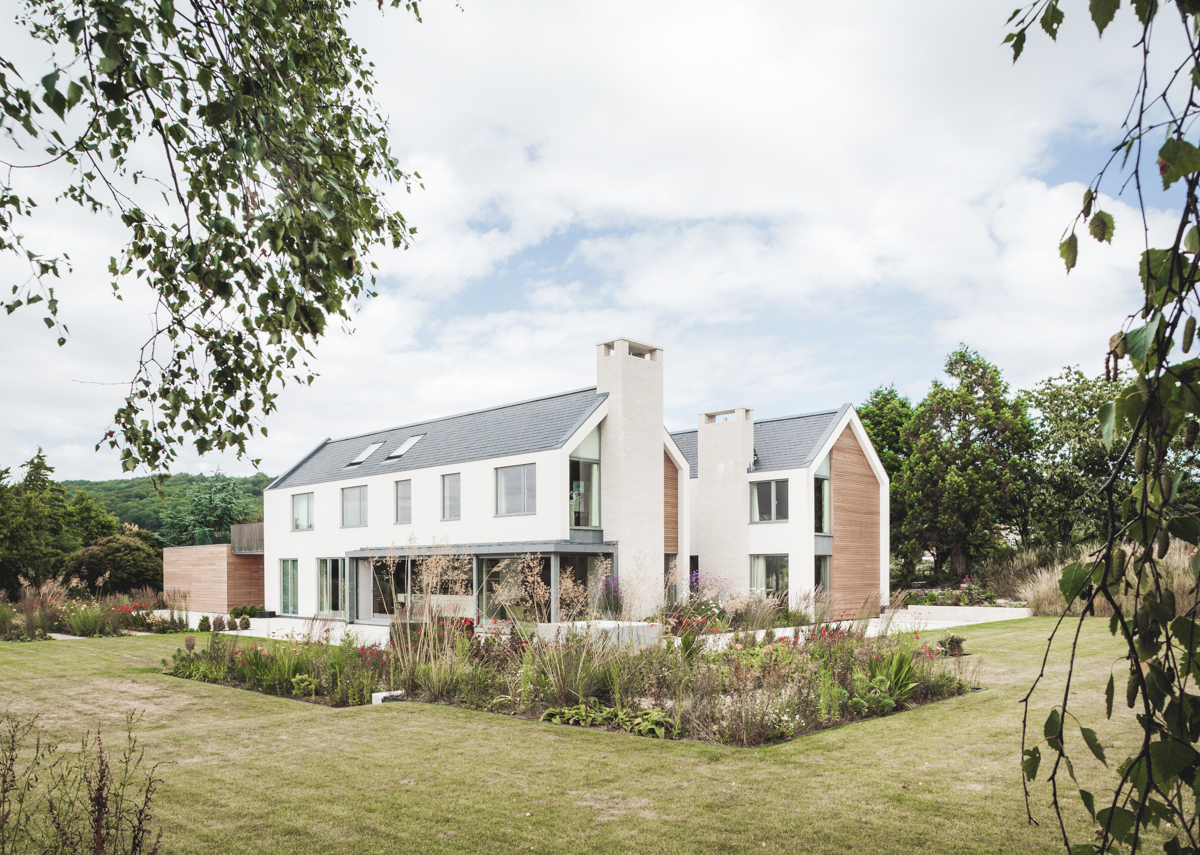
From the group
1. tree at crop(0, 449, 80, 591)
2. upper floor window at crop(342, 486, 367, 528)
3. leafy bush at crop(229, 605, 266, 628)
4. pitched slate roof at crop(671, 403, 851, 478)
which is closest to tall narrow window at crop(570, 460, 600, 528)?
pitched slate roof at crop(671, 403, 851, 478)

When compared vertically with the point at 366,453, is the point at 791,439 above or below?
above

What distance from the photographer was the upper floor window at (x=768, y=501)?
79.1ft

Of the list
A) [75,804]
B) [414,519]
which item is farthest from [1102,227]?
[414,519]

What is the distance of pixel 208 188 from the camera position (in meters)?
4.86

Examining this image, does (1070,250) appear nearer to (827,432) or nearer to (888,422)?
(827,432)

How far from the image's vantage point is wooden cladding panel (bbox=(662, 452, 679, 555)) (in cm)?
2378

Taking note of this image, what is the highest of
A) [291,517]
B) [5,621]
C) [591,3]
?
[591,3]

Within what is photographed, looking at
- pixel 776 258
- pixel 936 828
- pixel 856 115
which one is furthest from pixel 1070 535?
pixel 936 828

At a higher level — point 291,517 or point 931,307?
point 931,307

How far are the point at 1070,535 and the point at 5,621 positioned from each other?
104ft

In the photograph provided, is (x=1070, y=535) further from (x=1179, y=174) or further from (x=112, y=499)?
(x=112, y=499)

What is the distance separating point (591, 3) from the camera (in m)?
5.86

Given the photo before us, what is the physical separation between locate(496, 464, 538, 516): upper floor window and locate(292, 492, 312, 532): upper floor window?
32.0ft

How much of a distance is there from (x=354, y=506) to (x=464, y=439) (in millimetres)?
5101
